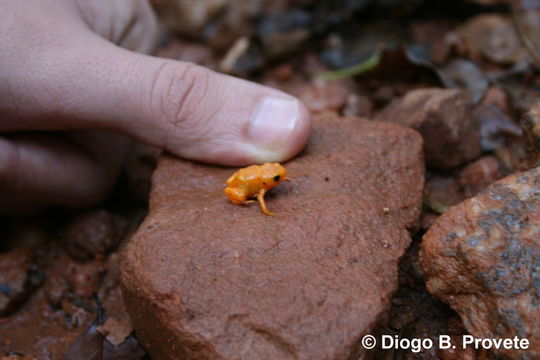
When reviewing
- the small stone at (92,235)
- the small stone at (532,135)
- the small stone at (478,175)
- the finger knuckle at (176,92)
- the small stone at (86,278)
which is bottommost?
the small stone at (86,278)

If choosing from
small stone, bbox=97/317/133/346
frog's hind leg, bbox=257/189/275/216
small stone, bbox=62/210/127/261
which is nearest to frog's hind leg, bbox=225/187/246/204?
frog's hind leg, bbox=257/189/275/216

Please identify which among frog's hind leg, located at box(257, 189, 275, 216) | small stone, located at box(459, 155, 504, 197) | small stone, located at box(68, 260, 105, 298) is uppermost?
frog's hind leg, located at box(257, 189, 275, 216)

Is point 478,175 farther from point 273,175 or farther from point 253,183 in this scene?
point 253,183

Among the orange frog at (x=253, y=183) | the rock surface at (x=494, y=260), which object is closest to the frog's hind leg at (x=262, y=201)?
the orange frog at (x=253, y=183)

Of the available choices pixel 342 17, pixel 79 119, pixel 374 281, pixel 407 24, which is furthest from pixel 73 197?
pixel 407 24

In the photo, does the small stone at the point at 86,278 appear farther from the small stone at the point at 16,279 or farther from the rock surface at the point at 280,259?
the rock surface at the point at 280,259

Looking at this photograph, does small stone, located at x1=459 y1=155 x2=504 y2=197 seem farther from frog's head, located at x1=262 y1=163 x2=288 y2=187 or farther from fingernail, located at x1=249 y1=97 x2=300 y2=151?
frog's head, located at x1=262 y1=163 x2=288 y2=187
